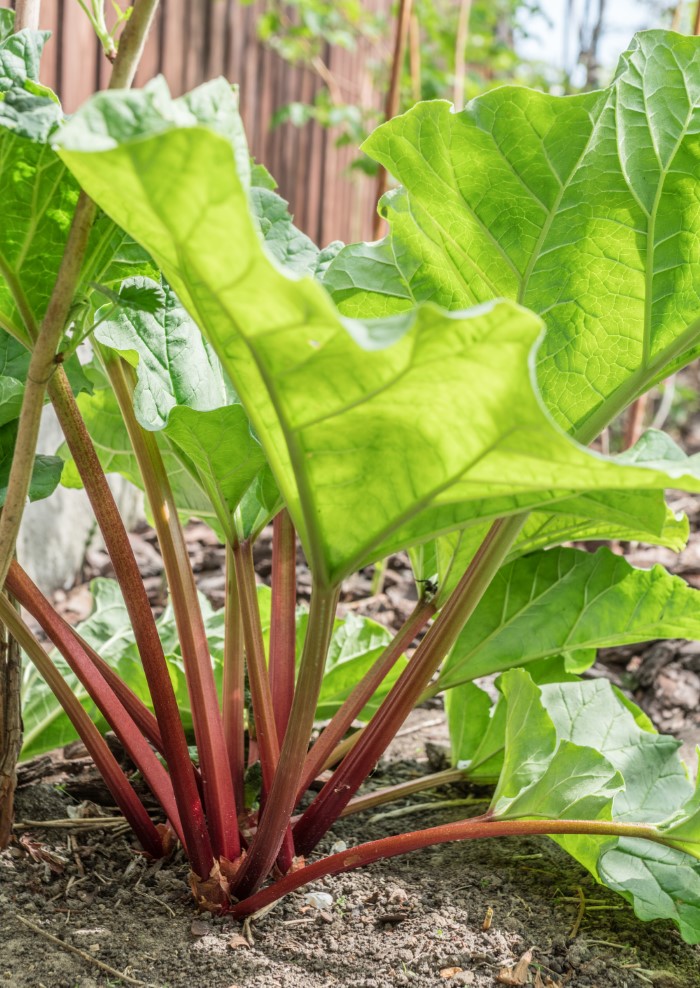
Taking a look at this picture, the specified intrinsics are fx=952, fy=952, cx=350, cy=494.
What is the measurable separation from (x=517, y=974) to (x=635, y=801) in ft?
0.92

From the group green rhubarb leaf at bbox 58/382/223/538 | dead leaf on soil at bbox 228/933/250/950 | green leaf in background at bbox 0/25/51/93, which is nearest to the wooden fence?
green rhubarb leaf at bbox 58/382/223/538

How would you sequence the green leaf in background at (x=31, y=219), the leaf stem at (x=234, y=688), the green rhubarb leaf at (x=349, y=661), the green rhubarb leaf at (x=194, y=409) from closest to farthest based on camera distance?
the green leaf in background at (x=31, y=219) → the green rhubarb leaf at (x=194, y=409) → the leaf stem at (x=234, y=688) → the green rhubarb leaf at (x=349, y=661)

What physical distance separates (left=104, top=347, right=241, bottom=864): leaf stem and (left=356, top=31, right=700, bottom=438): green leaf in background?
12.5 inches

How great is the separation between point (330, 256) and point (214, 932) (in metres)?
0.83

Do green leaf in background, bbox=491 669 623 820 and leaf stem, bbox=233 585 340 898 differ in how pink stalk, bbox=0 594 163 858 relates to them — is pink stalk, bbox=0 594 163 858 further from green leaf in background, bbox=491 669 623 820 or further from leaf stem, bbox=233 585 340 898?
green leaf in background, bbox=491 669 623 820

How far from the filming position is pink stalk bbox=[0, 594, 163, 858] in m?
1.02

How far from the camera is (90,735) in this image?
1080 millimetres

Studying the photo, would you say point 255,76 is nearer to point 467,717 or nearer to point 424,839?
point 467,717

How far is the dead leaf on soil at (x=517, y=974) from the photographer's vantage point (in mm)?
982

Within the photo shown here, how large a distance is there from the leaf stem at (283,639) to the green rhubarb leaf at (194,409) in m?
0.11

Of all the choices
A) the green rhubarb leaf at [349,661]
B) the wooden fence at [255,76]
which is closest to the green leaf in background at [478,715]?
the green rhubarb leaf at [349,661]

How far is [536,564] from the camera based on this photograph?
134 cm

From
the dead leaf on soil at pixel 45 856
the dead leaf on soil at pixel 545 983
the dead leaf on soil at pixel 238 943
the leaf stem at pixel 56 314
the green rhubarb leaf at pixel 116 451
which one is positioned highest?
the leaf stem at pixel 56 314

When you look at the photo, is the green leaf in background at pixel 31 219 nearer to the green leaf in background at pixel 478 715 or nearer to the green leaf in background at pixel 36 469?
the green leaf in background at pixel 36 469
